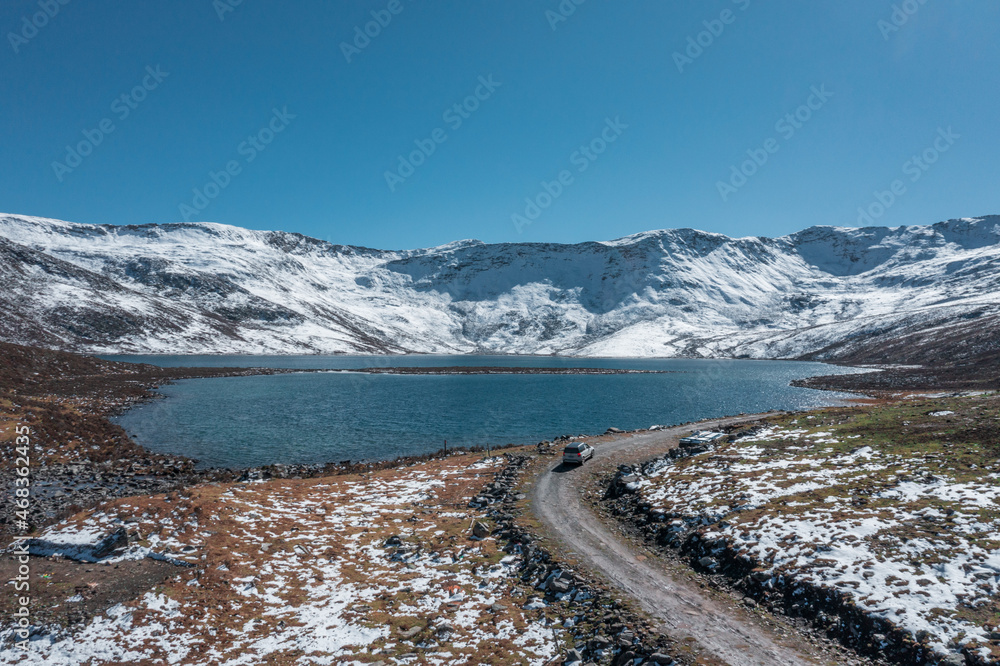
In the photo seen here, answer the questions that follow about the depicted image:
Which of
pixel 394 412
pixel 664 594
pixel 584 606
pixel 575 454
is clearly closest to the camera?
pixel 584 606

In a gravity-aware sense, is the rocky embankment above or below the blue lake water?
below

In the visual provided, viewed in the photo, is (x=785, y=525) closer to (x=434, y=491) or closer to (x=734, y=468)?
(x=734, y=468)

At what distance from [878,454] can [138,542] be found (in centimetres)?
3690

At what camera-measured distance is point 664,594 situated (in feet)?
59.2

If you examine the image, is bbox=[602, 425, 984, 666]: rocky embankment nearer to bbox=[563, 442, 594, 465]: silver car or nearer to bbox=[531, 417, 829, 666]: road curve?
bbox=[531, 417, 829, 666]: road curve

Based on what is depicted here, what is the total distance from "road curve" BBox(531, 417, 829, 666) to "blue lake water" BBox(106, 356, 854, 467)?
25.3 meters

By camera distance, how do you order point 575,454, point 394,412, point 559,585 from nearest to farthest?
point 559,585
point 575,454
point 394,412

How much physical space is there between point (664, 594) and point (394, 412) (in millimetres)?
61330

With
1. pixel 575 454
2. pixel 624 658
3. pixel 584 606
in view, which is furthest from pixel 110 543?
pixel 575 454

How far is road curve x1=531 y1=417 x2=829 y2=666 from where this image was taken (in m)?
14.5

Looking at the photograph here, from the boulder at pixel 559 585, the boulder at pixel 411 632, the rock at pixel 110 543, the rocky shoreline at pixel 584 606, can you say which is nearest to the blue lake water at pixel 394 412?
the rock at pixel 110 543

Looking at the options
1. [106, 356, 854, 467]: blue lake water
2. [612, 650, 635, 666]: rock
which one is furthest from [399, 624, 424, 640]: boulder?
[106, 356, 854, 467]: blue lake water

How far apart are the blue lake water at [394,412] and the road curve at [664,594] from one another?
2529cm

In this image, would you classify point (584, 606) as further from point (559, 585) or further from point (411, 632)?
point (411, 632)
